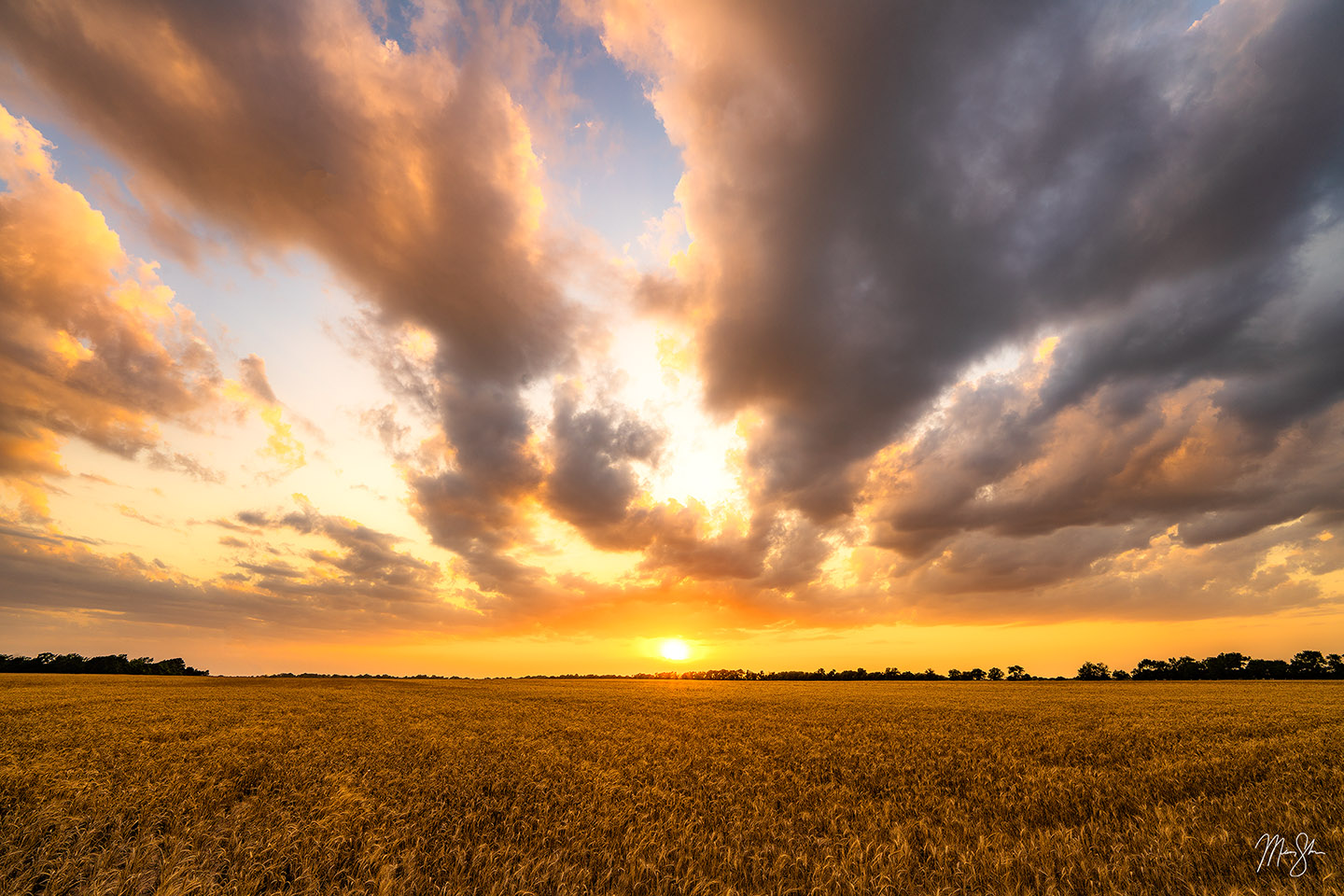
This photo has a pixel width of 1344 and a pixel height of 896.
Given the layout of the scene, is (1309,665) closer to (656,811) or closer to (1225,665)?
(1225,665)

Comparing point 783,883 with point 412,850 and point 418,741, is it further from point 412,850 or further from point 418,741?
point 418,741

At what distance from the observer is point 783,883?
21.1ft

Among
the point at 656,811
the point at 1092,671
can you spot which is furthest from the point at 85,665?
the point at 1092,671

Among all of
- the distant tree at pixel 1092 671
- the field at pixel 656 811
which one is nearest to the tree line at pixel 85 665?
the field at pixel 656 811

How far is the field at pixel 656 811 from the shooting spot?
6.43 meters

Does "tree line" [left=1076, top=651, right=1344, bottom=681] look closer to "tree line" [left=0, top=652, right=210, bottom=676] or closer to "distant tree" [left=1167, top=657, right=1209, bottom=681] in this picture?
"distant tree" [left=1167, top=657, right=1209, bottom=681]

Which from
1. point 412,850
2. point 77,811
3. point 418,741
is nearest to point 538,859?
point 412,850

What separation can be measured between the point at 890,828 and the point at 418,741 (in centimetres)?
1471

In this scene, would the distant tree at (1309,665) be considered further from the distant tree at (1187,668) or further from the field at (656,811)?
the field at (656,811)
